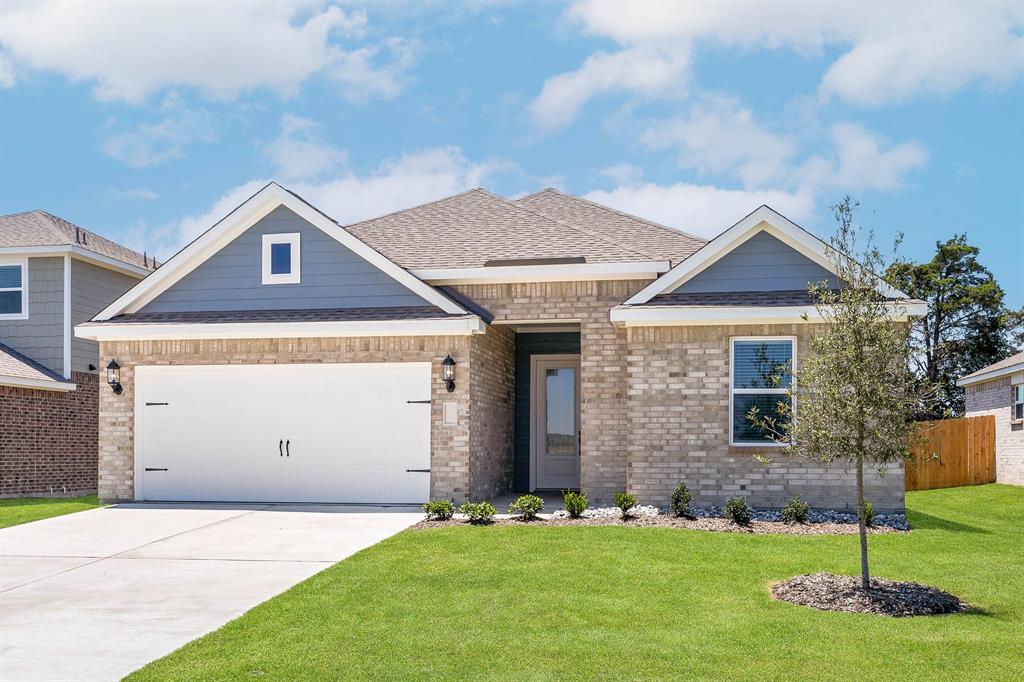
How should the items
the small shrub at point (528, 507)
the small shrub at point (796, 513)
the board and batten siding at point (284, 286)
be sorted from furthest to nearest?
the board and batten siding at point (284, 286)
the small shrub at point (528, 507)
the small shrub at point (796, 513)

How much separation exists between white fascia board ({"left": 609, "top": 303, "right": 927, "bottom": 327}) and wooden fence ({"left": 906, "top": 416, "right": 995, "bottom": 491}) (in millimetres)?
8908

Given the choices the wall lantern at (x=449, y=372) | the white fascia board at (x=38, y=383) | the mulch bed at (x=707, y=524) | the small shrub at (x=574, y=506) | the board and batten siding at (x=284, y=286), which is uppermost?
the board and batten siding at (x=284, y=286)

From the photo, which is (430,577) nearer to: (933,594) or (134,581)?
(134,581)

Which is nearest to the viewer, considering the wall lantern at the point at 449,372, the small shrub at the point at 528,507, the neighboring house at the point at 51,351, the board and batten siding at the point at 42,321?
the small shrub at the point at 528,507

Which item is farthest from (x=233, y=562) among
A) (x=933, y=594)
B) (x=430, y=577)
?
(x=933, y=594)

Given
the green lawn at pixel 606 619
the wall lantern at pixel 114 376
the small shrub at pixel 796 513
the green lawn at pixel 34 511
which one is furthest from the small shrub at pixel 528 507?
the wall lantern at pixel 114 376

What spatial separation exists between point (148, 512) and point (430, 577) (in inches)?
282

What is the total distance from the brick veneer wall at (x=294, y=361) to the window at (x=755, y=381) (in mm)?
4130

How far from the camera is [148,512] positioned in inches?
551

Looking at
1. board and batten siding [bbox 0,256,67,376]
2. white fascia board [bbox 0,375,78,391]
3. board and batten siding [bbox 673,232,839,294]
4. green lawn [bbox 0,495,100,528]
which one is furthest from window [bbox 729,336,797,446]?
board and batten siding [bbox 0,256,67,376]

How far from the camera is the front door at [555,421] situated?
57.1ft

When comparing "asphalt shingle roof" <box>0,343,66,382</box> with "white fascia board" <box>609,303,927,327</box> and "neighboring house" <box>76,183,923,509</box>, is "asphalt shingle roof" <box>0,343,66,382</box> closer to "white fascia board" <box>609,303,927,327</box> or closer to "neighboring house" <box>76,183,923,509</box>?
"neighboring house" <box>76,183,923,509</box>

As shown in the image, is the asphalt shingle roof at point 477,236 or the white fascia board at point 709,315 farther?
the asphalt shingle roof at point 477,236

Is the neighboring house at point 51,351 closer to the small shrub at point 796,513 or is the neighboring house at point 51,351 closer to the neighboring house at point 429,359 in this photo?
the neighboring house at point 429,359
